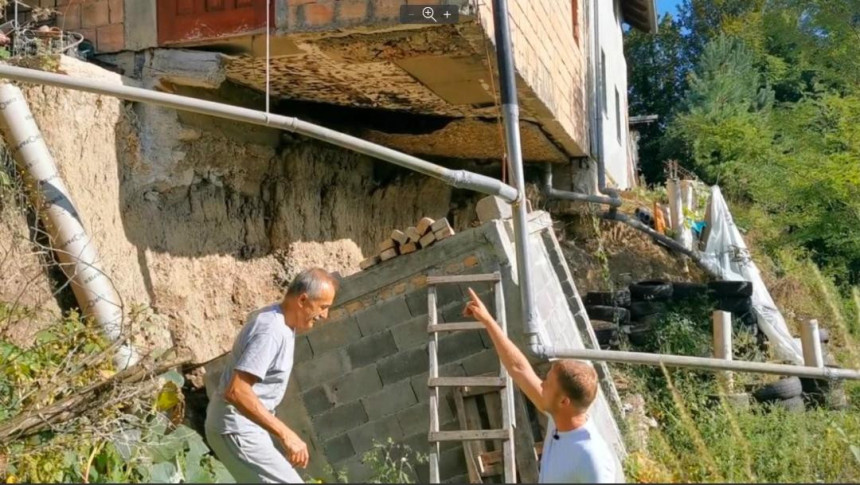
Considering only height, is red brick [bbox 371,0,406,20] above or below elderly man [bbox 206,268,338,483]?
above

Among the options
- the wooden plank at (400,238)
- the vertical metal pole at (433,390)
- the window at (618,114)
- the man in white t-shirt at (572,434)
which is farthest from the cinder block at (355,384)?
the window at (618,114)

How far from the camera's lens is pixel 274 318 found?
467 centimetres

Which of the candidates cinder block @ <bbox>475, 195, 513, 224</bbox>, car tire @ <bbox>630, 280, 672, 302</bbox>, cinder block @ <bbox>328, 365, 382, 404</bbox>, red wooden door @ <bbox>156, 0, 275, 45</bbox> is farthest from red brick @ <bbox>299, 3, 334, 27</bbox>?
car tire @ <bbox>630, 280, 672, 302</bbox>

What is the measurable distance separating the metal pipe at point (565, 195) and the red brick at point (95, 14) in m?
6.17

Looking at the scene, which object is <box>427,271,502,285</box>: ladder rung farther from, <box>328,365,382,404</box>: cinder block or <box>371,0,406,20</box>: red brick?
<box>371,0,406,20</box>: red brick

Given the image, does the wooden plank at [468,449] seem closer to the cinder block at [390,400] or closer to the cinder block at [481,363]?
the cinder block at [481,363]

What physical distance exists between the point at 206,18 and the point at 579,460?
5173 millimetres

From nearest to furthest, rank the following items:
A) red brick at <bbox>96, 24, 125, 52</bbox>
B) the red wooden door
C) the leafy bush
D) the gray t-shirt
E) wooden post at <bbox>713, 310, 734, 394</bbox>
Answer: the gray t-shirt → the leafy bush → the red wooden door → red brick at <bbox>96, 24, 125, 52</bbox> → wooden post at <bbox>713, 310, 734, 394</bbox>

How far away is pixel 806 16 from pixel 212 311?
10683 mm

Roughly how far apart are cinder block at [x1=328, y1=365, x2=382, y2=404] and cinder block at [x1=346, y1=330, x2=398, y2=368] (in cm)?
6

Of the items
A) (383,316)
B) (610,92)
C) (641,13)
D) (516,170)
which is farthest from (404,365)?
(641,13)

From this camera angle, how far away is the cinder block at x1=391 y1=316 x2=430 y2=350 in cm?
688

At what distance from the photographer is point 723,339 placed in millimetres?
8422

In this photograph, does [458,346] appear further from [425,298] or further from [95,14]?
[95,14]
